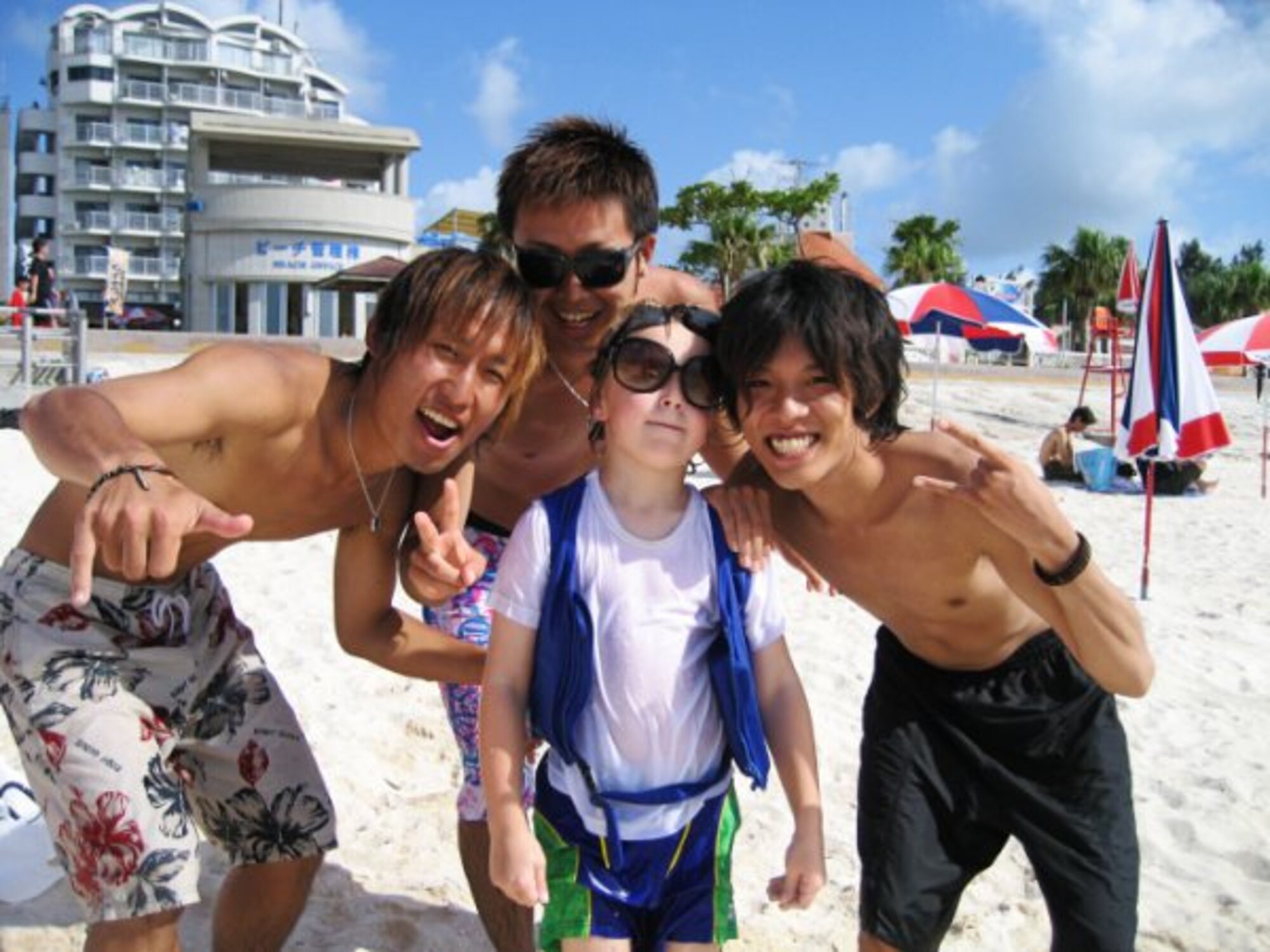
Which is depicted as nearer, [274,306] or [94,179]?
[274,306]

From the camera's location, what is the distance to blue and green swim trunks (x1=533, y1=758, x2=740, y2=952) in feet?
7.11

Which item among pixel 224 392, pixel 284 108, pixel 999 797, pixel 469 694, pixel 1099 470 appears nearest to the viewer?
pixel 224 392

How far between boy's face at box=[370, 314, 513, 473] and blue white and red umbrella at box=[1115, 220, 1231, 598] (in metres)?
6.85

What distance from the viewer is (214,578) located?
2.86m

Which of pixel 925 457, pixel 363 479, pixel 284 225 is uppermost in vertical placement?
pixel 284 225

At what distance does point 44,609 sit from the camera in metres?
2.44

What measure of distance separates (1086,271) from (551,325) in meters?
53.3

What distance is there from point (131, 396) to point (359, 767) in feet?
8.83

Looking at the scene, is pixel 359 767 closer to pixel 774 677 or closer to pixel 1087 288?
pixel 774 677

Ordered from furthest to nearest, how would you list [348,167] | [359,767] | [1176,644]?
1. [348,167]
2. [1176,644]
3. [359,767]

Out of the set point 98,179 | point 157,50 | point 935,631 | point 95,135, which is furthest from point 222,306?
point 935,631

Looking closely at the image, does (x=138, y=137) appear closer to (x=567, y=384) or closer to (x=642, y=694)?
(x=567, y=384)

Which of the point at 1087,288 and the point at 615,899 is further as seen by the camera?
the point at 1087,288

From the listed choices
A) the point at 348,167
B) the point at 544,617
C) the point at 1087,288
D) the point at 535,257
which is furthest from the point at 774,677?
the point at 1087,288
